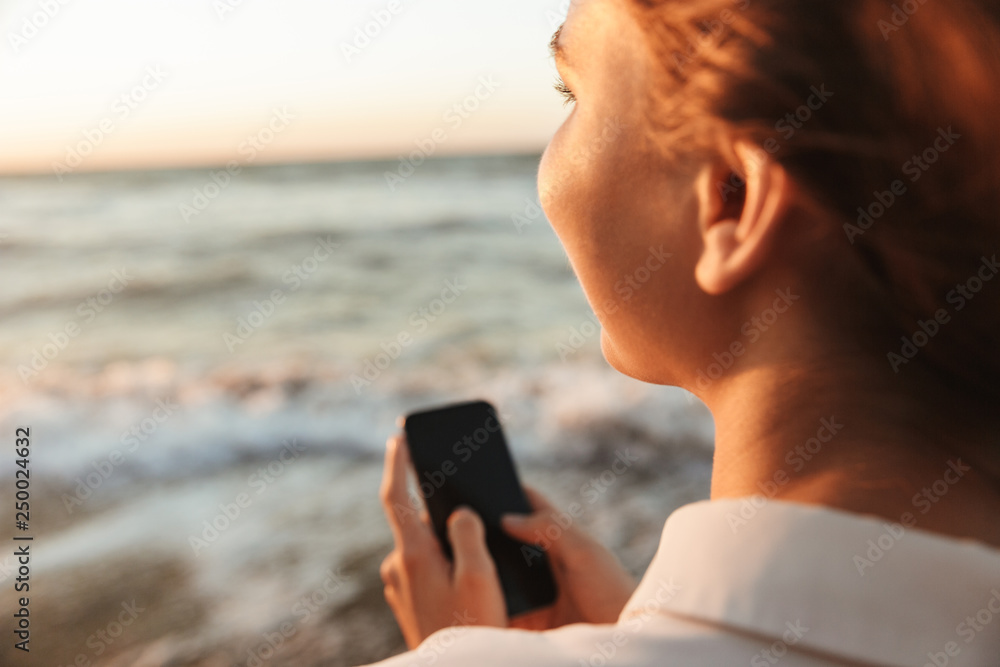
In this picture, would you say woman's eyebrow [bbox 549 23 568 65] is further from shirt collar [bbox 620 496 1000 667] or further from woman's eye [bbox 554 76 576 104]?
shirt collar [bbox 620 496 1000 667]

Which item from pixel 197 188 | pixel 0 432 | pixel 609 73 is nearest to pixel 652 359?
pixel 609 73

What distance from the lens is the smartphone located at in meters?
1.26

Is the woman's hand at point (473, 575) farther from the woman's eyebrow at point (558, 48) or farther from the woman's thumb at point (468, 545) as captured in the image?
the woman's eyebrow at point (558, 48)

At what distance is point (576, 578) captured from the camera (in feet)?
4.02

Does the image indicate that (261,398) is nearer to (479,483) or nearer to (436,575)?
(479,483)

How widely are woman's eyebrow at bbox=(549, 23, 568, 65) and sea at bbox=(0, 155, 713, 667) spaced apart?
7.05ft

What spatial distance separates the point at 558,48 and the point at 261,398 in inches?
174

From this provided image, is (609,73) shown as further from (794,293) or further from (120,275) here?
(120,275)

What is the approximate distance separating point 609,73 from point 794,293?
0.74 ft

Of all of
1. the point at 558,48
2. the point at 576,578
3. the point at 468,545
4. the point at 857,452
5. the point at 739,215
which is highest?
the point at 558,48

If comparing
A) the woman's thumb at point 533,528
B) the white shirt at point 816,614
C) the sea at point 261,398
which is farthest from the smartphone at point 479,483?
the sea at point 261,398

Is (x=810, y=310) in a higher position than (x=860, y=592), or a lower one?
higher

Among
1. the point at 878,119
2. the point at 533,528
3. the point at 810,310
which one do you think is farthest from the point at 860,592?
the point at 533,528

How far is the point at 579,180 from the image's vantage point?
67cm
